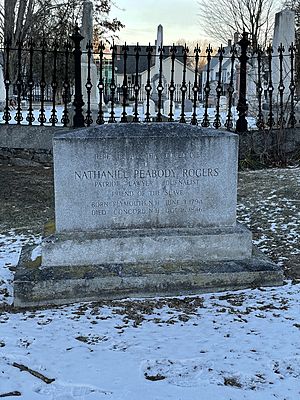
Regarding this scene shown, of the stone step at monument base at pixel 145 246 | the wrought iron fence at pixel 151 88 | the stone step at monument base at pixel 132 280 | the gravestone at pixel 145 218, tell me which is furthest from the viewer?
the wrought iron fence at pixel 151 88

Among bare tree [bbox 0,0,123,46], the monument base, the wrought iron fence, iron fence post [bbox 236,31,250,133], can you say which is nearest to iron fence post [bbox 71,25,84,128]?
the wrought iron fence

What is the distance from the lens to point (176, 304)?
4.37 meters

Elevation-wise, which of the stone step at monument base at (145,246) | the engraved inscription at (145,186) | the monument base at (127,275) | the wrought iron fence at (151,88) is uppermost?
the wrought iron fence at (151,88)

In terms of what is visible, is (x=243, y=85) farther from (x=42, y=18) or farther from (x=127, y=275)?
(x=42, y=18)

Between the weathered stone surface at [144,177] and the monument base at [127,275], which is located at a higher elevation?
the weathered stone surface at [144,177]

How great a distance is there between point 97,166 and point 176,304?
1409mm

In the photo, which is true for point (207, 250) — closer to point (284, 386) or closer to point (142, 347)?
point (142, 347)

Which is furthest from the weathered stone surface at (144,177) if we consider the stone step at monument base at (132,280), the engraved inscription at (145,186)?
the stone step at monument base at (132,280)

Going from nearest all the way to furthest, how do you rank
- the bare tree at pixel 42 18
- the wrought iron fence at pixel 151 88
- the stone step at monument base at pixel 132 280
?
1. the stone step at monument base at pixel 132 280
2. the wrought iron fence at pixel 151 88
3. the bare tree at pixel 42 18

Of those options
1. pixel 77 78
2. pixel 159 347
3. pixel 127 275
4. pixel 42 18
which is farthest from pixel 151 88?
pixel 42 18

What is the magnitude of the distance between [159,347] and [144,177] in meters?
1.81

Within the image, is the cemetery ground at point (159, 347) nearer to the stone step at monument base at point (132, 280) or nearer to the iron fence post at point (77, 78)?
the stone step at monument base at point (132, 280)

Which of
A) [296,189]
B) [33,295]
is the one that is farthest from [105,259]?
[296,189]

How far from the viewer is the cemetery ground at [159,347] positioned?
9.71 ft
